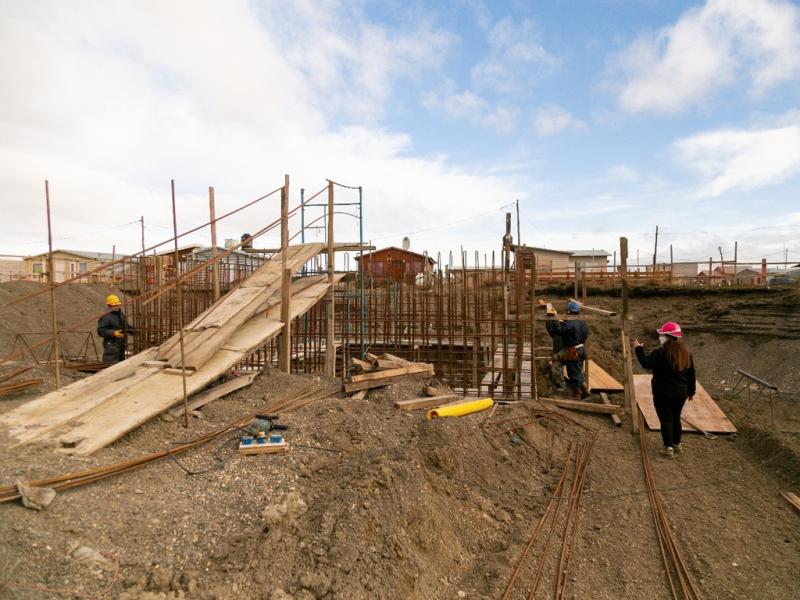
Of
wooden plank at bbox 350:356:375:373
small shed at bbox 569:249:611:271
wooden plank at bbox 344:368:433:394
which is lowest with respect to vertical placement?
wooden plank at bbox 344:368:433:394

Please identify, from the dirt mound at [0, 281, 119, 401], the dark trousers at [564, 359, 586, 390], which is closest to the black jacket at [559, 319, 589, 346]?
the dark trousers at [564, 359, 586, 390]

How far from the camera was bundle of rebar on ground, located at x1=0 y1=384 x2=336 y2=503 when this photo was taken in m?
3.65

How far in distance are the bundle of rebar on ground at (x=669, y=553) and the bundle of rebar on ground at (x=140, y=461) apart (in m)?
4.16

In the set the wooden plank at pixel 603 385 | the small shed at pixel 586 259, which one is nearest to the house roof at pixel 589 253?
the small shed at pixel 586 259

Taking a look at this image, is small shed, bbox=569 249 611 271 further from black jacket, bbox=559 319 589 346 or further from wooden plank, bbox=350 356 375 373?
wooden plank, bbox=350 356 375 373

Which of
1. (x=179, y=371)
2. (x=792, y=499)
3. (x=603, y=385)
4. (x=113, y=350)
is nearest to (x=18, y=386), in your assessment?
(x=179, y=371)

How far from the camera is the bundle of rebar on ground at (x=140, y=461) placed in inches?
144

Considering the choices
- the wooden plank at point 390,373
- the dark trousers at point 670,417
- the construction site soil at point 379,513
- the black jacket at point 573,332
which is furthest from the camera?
the black jacket at point 573,332

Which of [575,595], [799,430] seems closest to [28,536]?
[575,595]

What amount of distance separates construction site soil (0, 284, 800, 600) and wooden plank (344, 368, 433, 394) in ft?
0.61

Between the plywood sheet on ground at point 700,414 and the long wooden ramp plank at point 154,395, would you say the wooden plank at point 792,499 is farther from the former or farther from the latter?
the long wooden ramp plank at point 154,395

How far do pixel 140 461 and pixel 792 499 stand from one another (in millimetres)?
6653

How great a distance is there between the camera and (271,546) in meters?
3.47

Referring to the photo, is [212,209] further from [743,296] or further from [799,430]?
[743,296]
